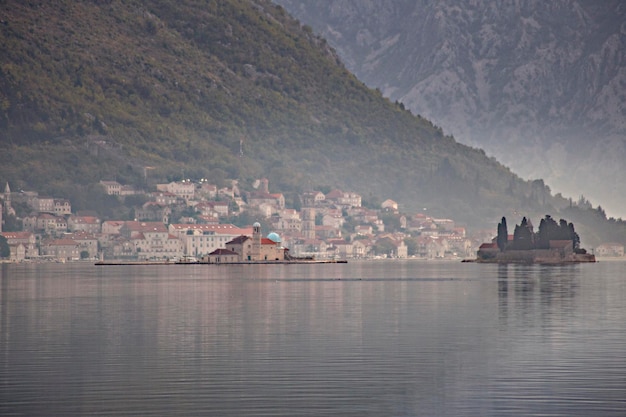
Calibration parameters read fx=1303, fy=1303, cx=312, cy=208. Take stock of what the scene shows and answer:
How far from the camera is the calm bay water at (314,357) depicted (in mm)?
42531

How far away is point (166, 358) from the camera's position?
178 ft

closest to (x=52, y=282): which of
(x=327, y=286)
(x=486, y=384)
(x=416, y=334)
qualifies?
(x=327, y=286)

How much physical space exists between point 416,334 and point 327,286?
203 ft

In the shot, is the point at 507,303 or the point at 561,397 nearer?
the point at 561,397

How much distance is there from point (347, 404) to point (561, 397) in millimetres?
7279

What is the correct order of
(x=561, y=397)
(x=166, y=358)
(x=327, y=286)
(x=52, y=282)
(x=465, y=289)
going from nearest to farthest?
(x=561, y=397), (x=166, y=358), (x=465, y=289), (x=327, y=286), (x=52, y=282)

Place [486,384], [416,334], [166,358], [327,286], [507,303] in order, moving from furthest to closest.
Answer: [327,286] < [507,303] < [416,334] < [166,358] < [486,384]

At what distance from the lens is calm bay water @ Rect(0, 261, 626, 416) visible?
4253cm

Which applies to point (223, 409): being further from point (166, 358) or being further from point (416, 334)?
point (416, 334)

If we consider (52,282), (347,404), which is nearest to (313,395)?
(347,404)

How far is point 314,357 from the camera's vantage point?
54219mm

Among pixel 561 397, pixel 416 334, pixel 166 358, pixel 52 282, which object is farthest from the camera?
pixel 52 282

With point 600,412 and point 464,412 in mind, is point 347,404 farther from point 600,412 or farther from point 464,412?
point 600,412

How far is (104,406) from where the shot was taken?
42.1 metres
